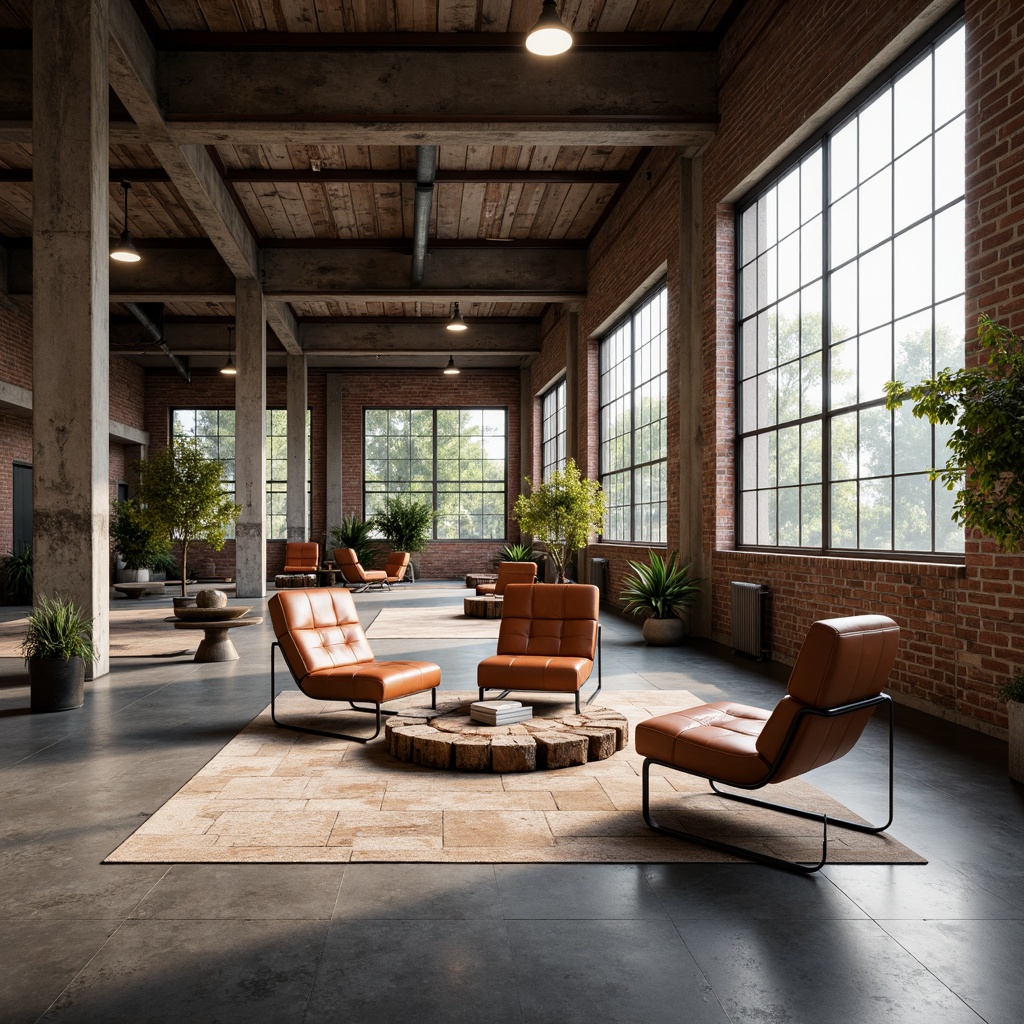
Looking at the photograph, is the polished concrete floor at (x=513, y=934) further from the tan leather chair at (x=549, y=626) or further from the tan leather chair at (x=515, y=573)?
the tan leather chair at (x=515, y=573)

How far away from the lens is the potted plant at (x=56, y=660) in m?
5.47

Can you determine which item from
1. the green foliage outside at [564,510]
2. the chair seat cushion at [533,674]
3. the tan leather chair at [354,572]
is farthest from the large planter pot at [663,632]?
the tan leather chair at [354,572]

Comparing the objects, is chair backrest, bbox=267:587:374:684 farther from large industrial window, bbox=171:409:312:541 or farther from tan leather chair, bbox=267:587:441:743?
large industrial window, bbox=171:409:312:541

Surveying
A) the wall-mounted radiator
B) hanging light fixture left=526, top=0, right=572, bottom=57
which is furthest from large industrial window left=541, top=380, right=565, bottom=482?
hanging light fixture left=526, top=0, right=572, bottom=57

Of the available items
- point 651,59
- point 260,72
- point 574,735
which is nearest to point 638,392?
point 651,59

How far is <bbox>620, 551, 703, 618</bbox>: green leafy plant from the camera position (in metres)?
8.48

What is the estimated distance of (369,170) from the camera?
10344 mm

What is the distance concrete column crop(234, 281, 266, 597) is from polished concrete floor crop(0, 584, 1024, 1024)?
10031 mm

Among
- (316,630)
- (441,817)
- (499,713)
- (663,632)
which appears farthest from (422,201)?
(441,817)

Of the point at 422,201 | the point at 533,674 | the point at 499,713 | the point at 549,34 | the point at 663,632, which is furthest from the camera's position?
the point at 422,201

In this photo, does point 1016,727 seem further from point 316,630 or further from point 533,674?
point 316,630

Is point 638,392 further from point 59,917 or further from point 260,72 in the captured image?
point 59,917

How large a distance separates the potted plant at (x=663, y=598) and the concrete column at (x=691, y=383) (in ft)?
0.63

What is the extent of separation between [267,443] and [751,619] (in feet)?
50.0
